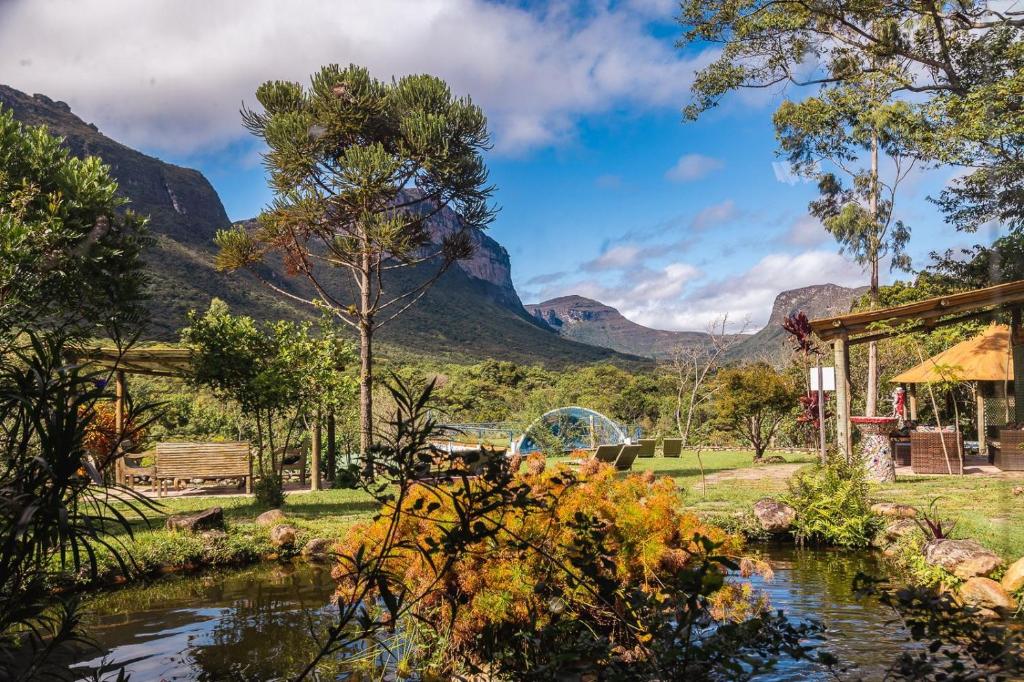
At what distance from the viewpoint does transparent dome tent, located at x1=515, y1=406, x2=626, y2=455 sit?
18.9 m

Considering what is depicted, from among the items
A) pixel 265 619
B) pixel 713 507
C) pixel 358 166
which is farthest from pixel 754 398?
pixel 265 619

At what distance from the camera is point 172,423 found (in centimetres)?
1875

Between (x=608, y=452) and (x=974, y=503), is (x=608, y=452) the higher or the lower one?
the higher one

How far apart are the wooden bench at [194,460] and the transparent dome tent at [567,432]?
8100 mm

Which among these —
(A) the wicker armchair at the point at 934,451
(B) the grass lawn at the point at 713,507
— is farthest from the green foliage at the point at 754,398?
(A) the wicker armchair at the point at 934,451

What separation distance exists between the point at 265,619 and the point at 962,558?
504 cm

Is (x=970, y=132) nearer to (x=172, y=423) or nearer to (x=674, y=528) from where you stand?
(x=674, y=528)

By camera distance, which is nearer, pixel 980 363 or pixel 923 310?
pixel 923 310

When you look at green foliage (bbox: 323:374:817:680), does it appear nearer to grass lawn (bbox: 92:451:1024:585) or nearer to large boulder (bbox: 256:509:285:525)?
grass lawn (bbox: 92:451:1024:585)

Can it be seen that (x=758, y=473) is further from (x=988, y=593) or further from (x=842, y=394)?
(x=988, y=593)

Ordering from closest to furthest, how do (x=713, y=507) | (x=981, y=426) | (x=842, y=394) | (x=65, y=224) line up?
(x=713, y=507)
(x=65, y=224)
(x=842, y=394)
(x=981, y=426)

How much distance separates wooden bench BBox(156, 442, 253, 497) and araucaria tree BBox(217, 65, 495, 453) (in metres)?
2.25

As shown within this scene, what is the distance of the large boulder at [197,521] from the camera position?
7637mm

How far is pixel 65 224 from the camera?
10.3 m
